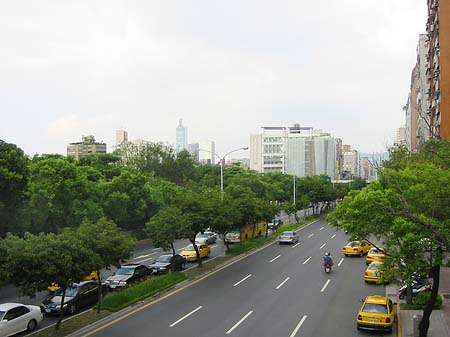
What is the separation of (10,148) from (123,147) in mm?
64365

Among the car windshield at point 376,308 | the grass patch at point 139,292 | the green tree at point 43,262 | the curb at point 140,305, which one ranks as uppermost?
the green tree at point 43,262

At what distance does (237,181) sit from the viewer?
224ft

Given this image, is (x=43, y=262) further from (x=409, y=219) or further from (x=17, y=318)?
(x=409, y=219)

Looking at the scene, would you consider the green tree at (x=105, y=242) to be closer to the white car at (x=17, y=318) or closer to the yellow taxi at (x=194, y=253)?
the white car at (x=17, y=318)

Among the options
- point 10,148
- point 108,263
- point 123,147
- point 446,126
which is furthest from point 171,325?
point 123,147

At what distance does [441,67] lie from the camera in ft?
141

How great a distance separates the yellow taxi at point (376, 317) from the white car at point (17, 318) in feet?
42.6

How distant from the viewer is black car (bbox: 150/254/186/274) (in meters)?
32.9

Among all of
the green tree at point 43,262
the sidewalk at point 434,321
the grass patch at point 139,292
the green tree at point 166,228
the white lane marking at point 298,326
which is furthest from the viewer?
the green tree at point 166,228

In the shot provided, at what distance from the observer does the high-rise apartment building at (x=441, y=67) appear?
4203 cm

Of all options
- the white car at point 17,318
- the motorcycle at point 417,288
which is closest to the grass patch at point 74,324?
the white car at point 17,318

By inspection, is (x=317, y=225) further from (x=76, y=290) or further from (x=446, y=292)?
(x=76, y=290)

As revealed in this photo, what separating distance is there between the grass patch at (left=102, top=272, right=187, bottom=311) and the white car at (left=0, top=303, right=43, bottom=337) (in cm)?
333

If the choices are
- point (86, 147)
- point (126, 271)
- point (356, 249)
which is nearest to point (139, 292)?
point (126, 271)
